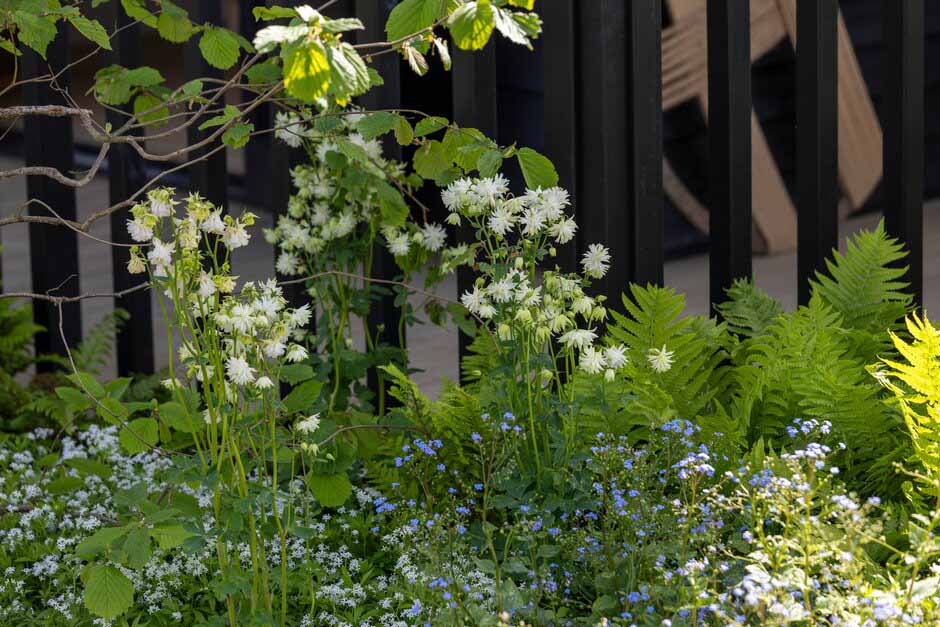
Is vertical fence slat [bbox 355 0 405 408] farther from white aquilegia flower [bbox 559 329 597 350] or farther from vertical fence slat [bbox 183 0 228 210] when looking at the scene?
white aquilegia flower [bbox 559 329 597 350]

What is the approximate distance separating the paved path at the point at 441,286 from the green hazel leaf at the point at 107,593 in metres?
2.08

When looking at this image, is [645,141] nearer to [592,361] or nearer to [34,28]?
[592,361]

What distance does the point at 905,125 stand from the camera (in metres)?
2.94

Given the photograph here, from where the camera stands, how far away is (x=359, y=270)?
3.11 metres

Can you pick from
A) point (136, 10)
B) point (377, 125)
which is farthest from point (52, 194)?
point (377, 125)

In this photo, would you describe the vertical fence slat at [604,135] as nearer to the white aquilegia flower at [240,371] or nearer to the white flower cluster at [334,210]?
the white flower cluster at [334,210]

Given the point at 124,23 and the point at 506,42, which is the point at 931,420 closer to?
the point at 124,23

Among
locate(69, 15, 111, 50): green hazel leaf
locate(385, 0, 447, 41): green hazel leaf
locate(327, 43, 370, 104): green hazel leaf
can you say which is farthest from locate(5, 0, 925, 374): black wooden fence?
locate(327, 43, 370, 104): green hazel leaf

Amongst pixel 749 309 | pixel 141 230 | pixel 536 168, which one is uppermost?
pixel 536 168

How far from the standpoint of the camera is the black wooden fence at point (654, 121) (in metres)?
2.82

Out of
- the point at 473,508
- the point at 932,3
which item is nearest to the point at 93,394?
the point at 473,508

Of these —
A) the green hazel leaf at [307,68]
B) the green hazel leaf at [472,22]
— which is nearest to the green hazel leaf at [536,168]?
the green hazel leaf at [472,22]

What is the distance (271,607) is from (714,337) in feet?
4.20

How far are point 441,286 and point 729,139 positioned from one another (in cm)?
303
